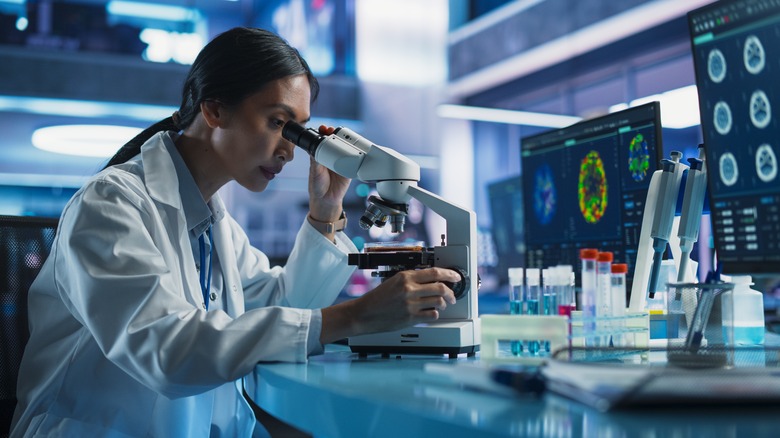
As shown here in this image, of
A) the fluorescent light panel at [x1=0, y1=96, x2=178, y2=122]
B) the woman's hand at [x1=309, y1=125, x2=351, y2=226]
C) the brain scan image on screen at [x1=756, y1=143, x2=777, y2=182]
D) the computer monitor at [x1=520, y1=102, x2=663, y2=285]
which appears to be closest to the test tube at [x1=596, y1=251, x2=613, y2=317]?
the brain scan image on screen at [x1=756, y1=143, x2=777, y2=182]

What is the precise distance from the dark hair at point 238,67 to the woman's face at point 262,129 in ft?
0.07

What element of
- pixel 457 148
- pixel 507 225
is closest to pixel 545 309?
pixel 507 225

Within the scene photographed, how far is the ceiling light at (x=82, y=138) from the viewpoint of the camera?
604 centimetres

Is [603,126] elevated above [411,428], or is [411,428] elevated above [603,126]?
[603,126]

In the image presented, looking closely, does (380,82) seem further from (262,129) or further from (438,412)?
(438,412)

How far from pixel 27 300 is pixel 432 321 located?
3.06 ft

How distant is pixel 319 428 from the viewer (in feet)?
3.34

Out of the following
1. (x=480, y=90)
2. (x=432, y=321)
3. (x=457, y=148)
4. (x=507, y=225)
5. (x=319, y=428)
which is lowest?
(x=319, y=428)

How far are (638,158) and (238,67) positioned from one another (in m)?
0.95

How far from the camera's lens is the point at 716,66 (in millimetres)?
1263

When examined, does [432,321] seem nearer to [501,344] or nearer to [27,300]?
[501,344]

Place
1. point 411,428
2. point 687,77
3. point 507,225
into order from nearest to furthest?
point 411,428, point 507,225, point 687,77

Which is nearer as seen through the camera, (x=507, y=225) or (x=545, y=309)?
(x=545, y=309)

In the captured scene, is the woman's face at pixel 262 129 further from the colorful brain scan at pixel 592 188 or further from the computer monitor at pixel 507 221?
the computer monitor at pixel 507 221
